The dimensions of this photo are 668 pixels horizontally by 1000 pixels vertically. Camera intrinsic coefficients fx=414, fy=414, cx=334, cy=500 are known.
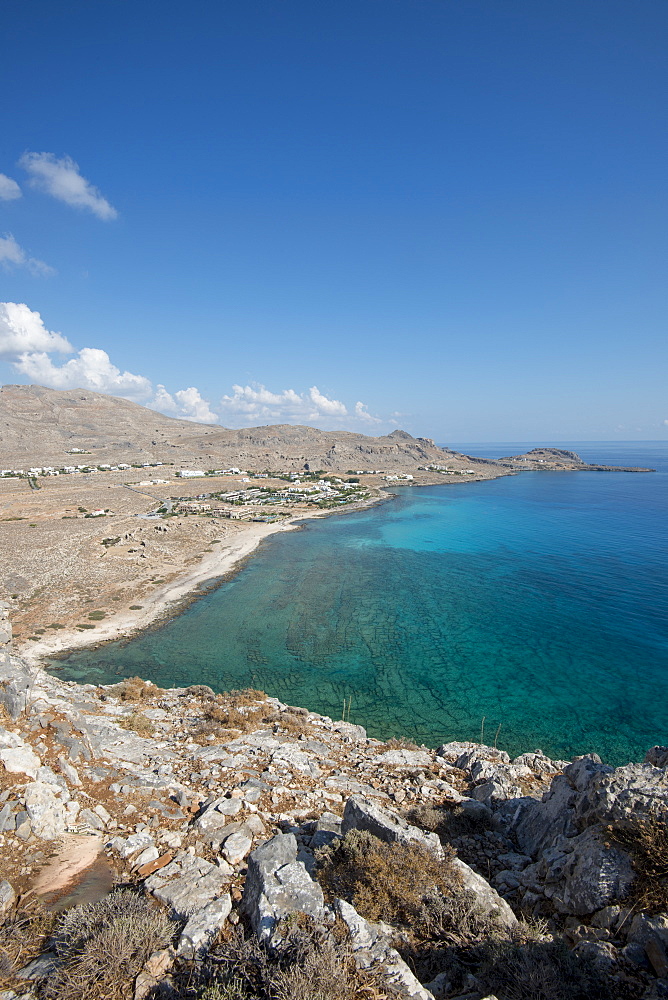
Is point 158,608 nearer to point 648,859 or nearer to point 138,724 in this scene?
point 138,724

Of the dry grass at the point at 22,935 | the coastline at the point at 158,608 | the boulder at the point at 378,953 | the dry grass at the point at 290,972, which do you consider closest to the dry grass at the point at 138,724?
the dry grass at the point at 22,935

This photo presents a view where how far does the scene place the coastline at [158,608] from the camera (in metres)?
29.4

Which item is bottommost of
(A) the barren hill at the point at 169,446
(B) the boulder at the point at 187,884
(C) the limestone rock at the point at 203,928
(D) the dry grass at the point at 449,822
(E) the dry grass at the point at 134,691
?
(E) the dry grass at the point at 134,691

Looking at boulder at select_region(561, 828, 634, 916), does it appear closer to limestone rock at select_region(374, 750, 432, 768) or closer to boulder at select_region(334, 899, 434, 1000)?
boulder at select_region(334, 899, 434, 1000)

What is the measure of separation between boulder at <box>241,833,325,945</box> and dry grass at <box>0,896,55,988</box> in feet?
9.32

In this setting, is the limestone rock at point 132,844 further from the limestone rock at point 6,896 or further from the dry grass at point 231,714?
the dry grass at point 231,714

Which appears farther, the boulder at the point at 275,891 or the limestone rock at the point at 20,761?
the limestone rock at the point at 20,761

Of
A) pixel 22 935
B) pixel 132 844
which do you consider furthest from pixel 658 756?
pixel 22 935

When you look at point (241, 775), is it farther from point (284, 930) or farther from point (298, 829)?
point (284, 930)

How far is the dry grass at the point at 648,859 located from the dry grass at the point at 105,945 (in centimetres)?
692

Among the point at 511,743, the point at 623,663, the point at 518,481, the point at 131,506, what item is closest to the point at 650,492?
the point at 518,481

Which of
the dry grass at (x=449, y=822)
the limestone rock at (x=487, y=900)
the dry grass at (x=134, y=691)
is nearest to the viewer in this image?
the limestone rock at (x=487, y=900)

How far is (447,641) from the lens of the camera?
32.9 m

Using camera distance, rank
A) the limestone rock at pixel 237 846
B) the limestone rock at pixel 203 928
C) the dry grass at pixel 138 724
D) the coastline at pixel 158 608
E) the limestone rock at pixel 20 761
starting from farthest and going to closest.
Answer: the coastline at pixel 158 608
the dry grass at pixel 138 724
the limestone rock at pixel 20 761
the limestone rock at pixel 237 846
the limestone rock at pixel 203 928
